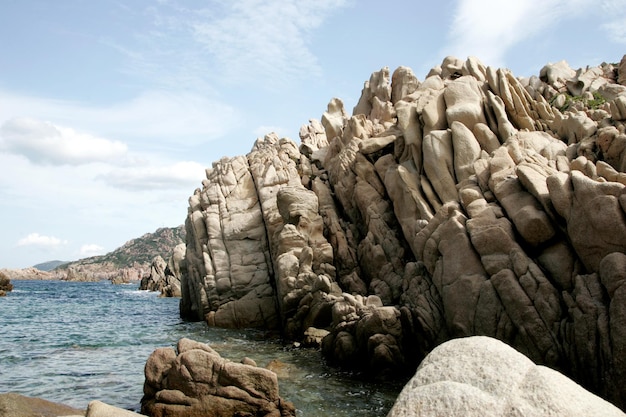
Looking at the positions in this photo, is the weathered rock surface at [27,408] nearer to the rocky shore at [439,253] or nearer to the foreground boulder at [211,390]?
the foreground boulder at [211,390]

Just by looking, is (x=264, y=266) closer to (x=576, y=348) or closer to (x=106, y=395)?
(x=106, y=395)

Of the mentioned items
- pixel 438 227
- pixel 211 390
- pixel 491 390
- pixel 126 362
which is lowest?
pixel 126 362

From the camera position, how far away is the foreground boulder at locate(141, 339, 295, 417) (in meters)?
16.6

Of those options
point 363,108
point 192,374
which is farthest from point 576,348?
point 363,108

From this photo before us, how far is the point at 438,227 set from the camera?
79.2ft

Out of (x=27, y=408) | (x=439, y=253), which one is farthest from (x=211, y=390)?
(x=439, y=253)

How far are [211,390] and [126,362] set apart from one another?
1214 centimetres

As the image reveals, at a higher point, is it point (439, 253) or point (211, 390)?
point (439, 253)

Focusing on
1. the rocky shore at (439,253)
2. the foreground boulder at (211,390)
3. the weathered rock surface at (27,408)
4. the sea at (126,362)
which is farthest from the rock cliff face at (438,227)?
the weathered rock surface at (27,408)

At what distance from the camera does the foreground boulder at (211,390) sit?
1664 cm

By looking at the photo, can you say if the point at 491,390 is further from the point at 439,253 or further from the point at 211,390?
the point at 439,253

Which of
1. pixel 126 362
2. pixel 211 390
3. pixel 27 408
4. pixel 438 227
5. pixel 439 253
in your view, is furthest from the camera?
pixel 126 362

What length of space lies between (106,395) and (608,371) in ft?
59.8

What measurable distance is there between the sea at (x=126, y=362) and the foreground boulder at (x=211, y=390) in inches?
71.4
